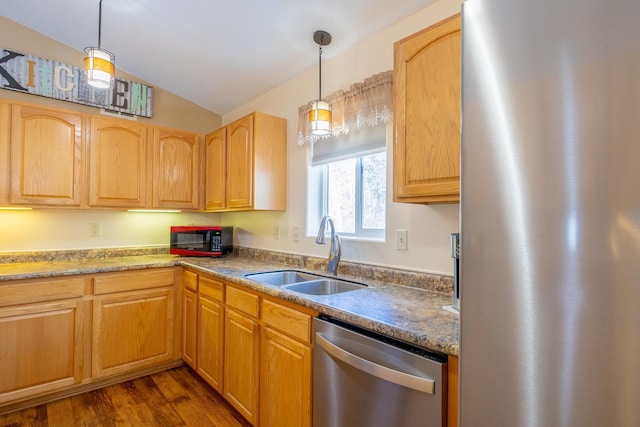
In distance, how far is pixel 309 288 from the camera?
77.2 inches

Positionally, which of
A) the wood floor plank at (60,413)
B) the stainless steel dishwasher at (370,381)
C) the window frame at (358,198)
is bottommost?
the wood floor plank at (60,413)

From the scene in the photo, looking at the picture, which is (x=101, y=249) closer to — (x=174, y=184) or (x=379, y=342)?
(x=174, y=184)

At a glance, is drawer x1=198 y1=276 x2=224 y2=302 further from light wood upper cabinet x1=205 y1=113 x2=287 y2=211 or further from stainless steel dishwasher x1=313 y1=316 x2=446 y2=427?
stainless steel dishwasher x1=313 y1=316 x2=446 y2=427

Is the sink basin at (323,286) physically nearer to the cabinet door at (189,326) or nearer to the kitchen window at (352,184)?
the kitchen window at (352,184)

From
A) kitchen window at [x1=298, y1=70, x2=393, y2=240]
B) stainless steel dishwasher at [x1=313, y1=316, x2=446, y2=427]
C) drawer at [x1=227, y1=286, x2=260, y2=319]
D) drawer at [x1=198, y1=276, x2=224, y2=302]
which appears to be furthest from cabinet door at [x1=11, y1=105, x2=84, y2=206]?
stainless steel dishwasher at [x1=313, y1=316, x2=446, y2=427]

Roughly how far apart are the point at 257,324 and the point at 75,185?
1.85 meters

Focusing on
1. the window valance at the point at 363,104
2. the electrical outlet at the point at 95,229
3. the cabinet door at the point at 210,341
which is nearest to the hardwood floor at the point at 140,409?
the cabinet door at the point at 210,341

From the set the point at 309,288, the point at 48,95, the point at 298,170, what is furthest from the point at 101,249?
the point at 309,288

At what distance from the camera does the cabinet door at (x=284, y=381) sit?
4.75 feet

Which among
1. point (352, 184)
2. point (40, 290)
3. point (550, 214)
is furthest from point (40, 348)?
point (550, 214)

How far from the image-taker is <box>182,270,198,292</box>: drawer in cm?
244

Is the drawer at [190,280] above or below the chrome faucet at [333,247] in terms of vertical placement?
below

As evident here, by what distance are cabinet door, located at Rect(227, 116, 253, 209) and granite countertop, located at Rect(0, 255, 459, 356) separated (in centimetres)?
54

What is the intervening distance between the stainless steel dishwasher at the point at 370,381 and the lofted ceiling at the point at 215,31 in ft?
5.47
